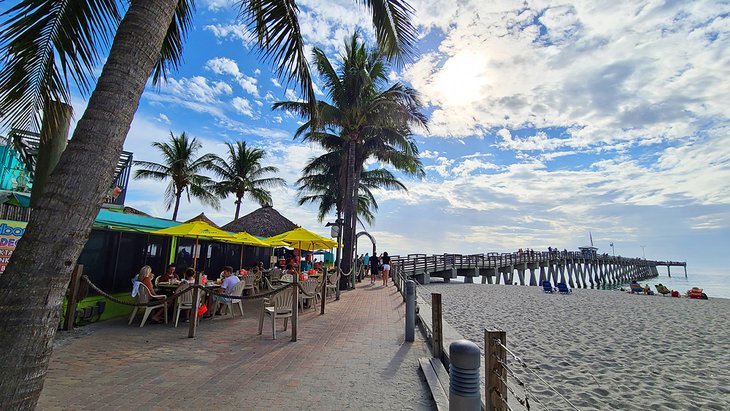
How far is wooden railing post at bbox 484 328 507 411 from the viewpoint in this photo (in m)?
2.66

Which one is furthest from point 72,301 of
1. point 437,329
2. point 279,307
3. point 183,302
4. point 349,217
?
point 349,217

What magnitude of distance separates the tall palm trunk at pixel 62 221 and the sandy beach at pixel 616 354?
2.96m

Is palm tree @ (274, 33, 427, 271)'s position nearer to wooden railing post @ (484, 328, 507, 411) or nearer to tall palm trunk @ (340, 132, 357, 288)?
tall palm trunk @ (340, 132, 357, 288)

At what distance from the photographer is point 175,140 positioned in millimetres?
24422

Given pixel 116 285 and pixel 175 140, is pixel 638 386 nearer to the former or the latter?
pixel 116 285

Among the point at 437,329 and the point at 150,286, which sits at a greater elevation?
the point at 150,286

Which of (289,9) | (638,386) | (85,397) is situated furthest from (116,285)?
(638,386)

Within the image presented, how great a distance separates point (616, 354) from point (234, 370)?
7498mm

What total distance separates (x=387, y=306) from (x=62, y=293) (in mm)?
9685

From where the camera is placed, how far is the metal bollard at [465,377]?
2.56m

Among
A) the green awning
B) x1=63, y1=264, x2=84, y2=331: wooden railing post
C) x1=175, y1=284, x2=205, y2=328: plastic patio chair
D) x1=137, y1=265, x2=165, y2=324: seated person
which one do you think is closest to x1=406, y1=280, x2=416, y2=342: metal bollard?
x1=175, y1=284, x2=205, y2=328: plastic patio chair

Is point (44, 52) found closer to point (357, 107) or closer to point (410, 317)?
point (410, 317)

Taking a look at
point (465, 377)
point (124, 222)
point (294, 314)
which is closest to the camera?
point (465, 377)

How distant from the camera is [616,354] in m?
7.29
